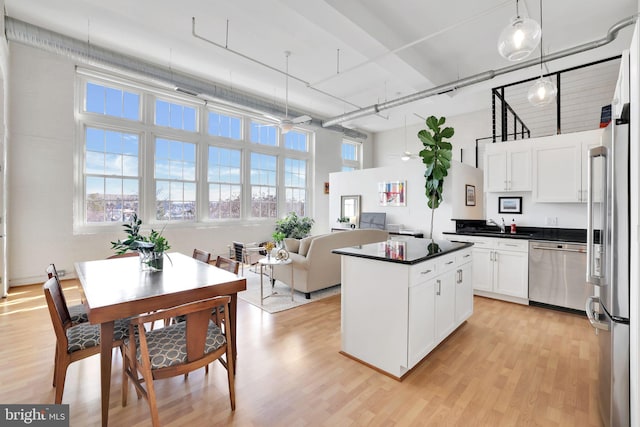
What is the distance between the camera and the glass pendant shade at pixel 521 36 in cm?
214

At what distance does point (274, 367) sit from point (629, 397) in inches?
87.6

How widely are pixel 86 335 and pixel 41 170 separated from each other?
14.8 feet

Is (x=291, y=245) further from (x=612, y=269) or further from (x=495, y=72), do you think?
(x=495, y=72)

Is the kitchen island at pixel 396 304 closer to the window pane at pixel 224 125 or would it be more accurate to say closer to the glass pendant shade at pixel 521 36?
the glass pendant shade at pixel 521 36

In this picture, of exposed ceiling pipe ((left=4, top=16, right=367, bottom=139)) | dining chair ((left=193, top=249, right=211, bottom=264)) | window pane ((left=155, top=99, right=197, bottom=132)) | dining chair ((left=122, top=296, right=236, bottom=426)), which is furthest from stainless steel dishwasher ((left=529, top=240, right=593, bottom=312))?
window pane ((left=155, top=99, right=197, bottom=132))

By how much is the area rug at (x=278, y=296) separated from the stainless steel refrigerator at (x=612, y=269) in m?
3.02

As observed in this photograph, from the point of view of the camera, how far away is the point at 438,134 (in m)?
4.57

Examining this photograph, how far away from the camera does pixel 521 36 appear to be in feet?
7.12

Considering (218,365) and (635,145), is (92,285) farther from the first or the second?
(635,145)

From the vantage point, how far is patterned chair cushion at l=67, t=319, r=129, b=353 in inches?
72.6

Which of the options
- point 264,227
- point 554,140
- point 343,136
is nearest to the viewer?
point 554,140

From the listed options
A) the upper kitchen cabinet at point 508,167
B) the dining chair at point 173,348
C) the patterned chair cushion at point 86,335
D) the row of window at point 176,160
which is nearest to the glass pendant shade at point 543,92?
the upper kitchen cabinet at point 508,167

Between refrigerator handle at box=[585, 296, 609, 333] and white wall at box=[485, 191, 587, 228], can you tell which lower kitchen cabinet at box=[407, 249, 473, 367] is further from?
white wall at box=[485, 191, 587, 228]

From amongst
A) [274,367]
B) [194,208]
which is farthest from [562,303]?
[194,208]
